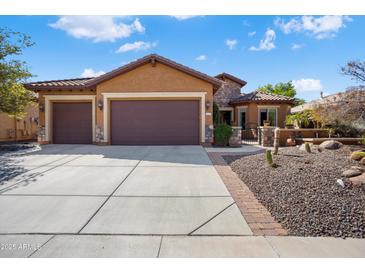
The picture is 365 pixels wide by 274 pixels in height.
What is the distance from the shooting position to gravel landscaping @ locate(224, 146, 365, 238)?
11.9 feet

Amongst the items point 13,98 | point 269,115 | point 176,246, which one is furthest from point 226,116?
point 176,246

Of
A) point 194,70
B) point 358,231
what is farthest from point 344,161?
point 194,70

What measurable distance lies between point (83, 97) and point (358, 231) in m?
13.9

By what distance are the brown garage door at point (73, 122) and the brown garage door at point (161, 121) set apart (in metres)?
2.35

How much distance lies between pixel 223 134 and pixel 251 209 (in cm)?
889

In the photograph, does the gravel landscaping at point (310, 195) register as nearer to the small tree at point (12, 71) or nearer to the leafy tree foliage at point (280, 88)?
the small tree at point (12, 71)

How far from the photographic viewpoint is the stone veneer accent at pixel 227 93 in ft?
71.0

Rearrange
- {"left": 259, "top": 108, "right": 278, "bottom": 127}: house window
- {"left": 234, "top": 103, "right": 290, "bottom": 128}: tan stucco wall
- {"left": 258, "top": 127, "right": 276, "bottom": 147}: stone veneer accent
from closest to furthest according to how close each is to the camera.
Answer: {"left": 258, "top": 127, "right": 276, "bottom": 147}: stone veneer accent
{"left": 234, "top": 103, "right": 290, "bottom": 128}: tan stucco wall
{"left": 259, "top": 108, "right": 278, "bottom": 127}: house window

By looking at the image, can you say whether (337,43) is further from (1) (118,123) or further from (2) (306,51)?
(1) (118,123)

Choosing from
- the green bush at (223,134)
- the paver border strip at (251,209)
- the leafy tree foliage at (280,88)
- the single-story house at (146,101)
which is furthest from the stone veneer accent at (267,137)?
A: the leafy tree foliage at (280,88)

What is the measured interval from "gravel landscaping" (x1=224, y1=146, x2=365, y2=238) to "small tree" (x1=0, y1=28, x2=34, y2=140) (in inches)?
467

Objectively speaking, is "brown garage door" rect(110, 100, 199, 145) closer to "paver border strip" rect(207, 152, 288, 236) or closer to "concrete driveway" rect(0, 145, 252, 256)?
"concrete driveway" rect(0, 145, 252, 256)

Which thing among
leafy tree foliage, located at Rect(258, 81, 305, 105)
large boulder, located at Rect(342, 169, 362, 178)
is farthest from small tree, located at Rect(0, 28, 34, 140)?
leafy tree foliage, located at Rect(258, 81, 305, 105)
